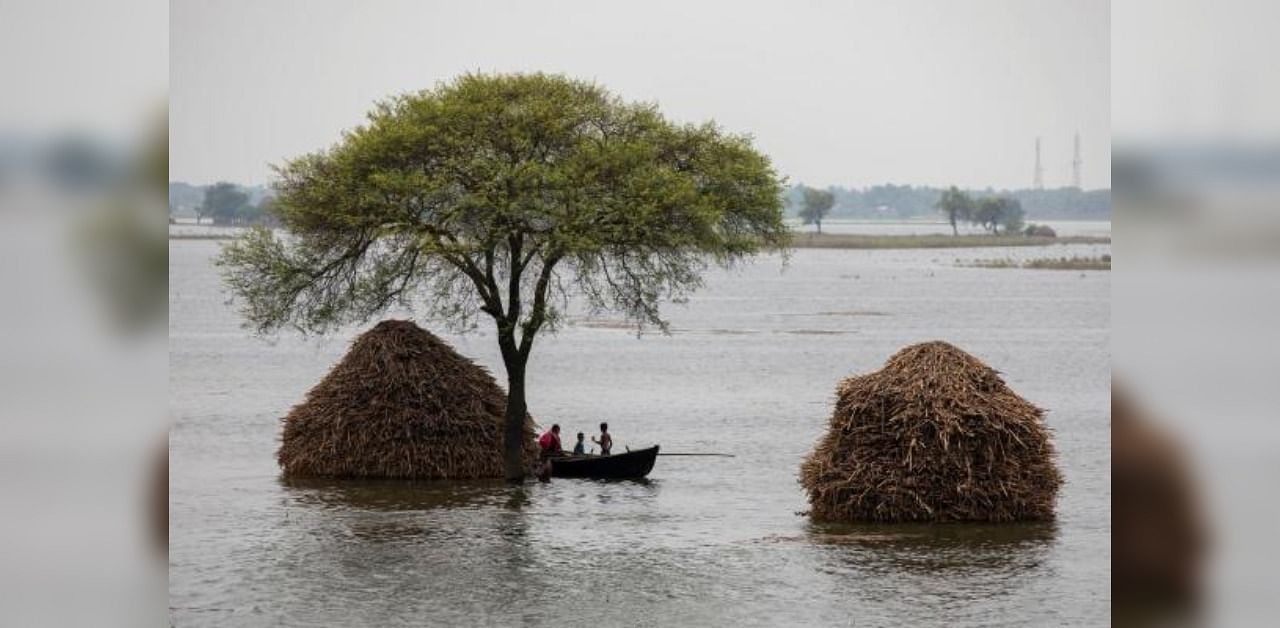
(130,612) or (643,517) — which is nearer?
(130,612)

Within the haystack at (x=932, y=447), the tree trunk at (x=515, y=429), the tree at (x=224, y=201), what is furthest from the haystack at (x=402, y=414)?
the tree at (x=224, y=201)

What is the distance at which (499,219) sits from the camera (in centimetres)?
3438

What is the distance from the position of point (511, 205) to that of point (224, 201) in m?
134

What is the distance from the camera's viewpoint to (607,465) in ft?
115

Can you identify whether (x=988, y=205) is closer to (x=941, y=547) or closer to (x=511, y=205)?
(x=511, y=205)

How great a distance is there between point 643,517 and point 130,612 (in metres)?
21.3

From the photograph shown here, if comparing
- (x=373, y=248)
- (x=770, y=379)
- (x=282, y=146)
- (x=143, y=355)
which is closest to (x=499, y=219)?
(x=373, y=248)

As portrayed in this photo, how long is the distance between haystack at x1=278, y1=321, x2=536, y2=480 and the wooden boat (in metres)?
1.35

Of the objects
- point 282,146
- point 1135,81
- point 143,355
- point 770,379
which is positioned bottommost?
point 770,379

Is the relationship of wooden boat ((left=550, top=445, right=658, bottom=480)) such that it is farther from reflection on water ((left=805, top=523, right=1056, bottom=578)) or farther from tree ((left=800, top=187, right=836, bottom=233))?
tree ((left=800, top=187, right=836, bottom=233))

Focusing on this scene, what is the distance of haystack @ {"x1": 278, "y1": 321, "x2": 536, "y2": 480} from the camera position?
110 feet

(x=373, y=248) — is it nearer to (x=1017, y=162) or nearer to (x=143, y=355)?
(x=143, y=355)

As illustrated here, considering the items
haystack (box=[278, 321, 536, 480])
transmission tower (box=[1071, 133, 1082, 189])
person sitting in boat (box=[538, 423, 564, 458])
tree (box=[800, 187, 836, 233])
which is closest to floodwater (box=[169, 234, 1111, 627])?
haystack (box=[278, 321, 536, 480])

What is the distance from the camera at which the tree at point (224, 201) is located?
16075 cm
